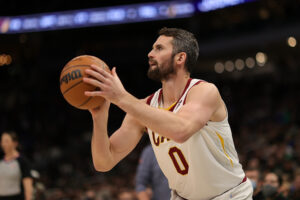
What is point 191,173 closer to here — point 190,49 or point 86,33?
point 190,49

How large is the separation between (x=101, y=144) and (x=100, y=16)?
14774 millimetres

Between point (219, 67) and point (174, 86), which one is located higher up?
point (174, 86)

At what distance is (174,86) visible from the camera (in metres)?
3.32

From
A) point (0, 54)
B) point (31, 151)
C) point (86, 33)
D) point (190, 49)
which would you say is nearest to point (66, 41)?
point (86, 33)

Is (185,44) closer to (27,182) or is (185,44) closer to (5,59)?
(27,182)

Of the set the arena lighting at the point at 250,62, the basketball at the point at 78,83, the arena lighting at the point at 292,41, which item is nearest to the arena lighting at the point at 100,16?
the arena lighting at the point at 292,41

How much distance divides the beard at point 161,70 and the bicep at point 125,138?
0.47 meters

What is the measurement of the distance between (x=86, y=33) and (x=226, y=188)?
20.8m

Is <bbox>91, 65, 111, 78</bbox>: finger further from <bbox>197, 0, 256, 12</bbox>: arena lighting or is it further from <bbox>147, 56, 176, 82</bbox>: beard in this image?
<bbox>197, 0, 256, 12</bbox>: arena lighting

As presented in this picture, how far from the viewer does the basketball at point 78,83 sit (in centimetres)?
277

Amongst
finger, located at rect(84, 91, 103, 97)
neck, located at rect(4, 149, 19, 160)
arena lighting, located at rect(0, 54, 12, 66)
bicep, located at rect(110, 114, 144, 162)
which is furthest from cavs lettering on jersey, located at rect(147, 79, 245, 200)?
arena lighting, located at rect(0, 54, 12, 66)

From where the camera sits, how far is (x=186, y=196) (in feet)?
10.7

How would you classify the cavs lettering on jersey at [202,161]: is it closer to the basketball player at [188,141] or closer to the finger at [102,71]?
the basketball player at [188,141]

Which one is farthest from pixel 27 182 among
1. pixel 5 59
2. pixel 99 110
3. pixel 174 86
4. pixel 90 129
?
pixel 5 59
